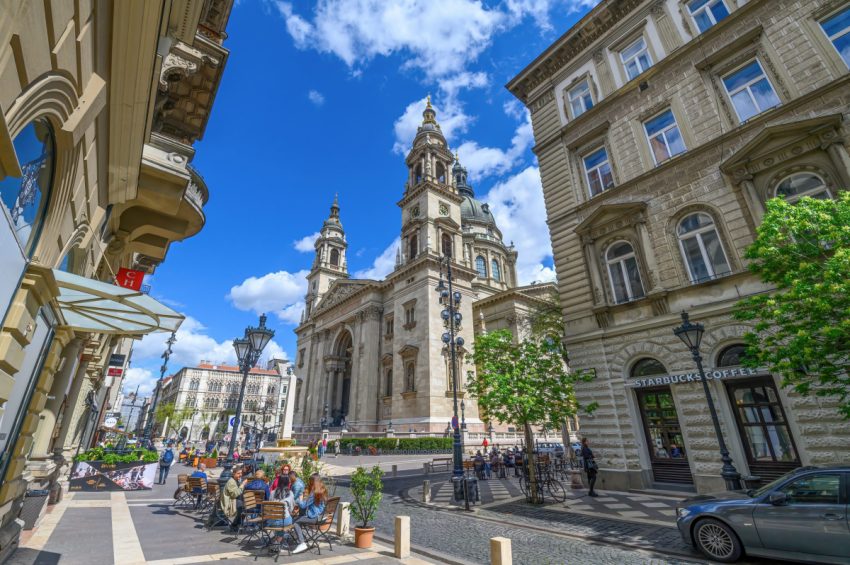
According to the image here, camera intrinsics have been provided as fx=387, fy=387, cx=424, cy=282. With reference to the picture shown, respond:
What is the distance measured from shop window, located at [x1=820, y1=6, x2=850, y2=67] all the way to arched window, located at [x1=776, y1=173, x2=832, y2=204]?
10.6ft

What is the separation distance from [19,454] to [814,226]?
14.1 meters

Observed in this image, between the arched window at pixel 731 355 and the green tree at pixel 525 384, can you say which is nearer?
the arched window at pixel 731 355

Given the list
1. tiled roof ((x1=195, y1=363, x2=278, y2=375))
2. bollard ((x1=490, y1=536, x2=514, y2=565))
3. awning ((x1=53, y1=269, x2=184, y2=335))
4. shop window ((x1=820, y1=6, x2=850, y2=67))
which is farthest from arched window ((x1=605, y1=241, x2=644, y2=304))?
tiled roof ((x1=195, y1=363, x2=278, y2=375))

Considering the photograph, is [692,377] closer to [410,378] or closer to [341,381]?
[410,378]

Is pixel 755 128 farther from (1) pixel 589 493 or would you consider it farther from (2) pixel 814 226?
(1) pixel 589 493

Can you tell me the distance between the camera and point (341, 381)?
48.2m

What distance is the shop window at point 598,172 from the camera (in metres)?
15.5

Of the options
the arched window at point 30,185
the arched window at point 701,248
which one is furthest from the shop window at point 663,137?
the arched window at point 30,185

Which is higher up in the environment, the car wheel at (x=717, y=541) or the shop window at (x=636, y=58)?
the shop window at (x=636, y=58)

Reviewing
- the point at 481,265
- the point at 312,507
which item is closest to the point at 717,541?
the point at 312,507

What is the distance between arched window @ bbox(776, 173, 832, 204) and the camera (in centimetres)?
1020

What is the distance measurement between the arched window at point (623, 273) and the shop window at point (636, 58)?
7142mm

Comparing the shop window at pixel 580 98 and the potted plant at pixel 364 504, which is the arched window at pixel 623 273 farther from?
the potted plant at pixel 364 504

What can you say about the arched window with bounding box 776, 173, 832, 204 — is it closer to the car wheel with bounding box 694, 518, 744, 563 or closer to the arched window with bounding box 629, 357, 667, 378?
the arched window with bounding box 629, 357, 667, 378
